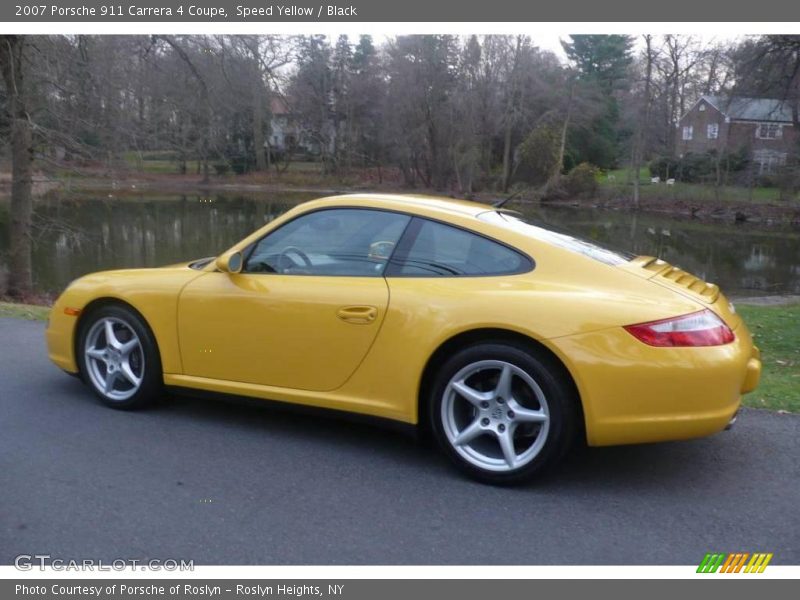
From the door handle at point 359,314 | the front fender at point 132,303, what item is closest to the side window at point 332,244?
the door handle at point 359,314

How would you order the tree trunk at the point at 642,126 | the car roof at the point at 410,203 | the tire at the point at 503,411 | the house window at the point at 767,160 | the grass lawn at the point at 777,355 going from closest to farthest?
the tire at the point at 503,411 → the car roof at the point at 410,203 → the grass lawn at the point at 777,355 → the house window at the point at 767,160 → the tree trunk at the point at 642,126

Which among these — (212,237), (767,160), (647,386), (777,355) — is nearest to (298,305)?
(647,386)

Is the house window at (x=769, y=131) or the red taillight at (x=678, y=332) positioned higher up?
the house window at (x=769, y=131)

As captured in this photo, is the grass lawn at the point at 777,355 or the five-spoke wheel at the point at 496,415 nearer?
the five-spoke wheel at the point at 496,415

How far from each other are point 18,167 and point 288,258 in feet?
42.3

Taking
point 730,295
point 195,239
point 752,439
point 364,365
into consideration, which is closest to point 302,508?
point 364,365

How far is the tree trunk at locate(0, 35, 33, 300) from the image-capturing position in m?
14.1

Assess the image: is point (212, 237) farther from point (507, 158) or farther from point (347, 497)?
point (507, 158)

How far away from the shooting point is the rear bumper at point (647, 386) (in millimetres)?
3492

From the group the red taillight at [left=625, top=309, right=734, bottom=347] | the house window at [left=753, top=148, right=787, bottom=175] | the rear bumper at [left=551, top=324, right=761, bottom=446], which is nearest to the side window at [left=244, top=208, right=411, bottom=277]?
the rear bumper at [left=551, top=324, right=761, bottom=446]

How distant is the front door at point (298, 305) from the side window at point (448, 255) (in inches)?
3.9

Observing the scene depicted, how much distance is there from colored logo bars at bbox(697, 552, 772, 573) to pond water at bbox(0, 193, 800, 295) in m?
9.43

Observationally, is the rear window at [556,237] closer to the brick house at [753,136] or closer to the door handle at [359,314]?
the door handle at [359,314]

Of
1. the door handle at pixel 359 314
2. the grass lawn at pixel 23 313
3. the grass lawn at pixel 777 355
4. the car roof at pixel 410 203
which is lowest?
the grass lawn at pixel 23 313
